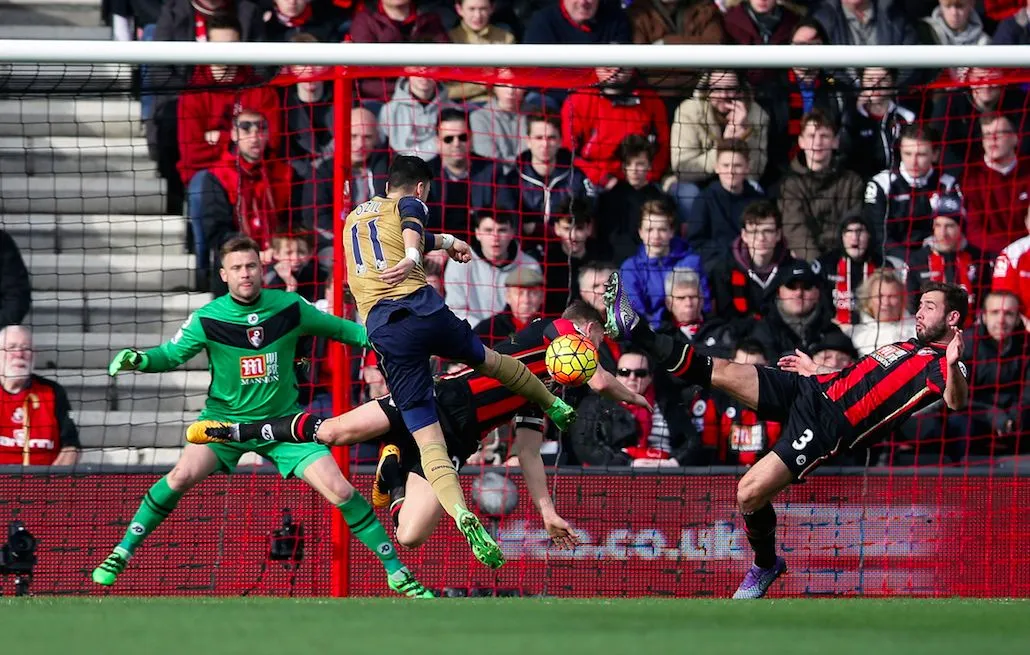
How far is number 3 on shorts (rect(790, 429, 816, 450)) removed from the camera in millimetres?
7988

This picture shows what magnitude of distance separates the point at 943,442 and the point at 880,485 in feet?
2.18

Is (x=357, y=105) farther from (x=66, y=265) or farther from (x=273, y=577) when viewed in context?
(x=273, y=577)

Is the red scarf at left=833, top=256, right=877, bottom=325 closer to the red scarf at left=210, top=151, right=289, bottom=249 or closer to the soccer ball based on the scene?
the soccer ball

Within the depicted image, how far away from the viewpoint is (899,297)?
31.6 ft

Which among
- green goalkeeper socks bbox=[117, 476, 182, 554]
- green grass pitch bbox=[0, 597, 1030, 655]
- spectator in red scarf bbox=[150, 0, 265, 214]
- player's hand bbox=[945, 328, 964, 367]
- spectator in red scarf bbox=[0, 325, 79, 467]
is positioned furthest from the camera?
spectator in red scarf bbox=[150, 0, 265, 214]

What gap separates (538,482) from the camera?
7914 mm

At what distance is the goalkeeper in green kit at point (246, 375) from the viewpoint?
313 inches

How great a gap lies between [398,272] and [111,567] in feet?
7.78

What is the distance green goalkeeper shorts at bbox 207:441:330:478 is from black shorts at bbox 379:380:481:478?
364 millimetres

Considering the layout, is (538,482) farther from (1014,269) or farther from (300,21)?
(300,21)

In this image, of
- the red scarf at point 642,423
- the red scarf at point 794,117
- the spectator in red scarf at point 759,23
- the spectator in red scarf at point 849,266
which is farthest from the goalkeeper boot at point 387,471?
the spectator in red scarf at point 759,23

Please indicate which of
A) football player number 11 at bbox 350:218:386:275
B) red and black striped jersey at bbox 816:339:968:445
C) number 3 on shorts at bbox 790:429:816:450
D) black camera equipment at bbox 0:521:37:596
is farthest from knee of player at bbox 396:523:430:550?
red and black striped jersey at bbox 816:339:968:445

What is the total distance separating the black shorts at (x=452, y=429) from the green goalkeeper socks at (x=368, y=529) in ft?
1.06

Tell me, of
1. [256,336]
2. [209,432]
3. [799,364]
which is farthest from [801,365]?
[209,432]
